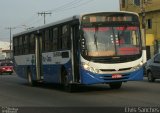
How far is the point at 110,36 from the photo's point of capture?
19391 millimetres

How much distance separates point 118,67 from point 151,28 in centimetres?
4066

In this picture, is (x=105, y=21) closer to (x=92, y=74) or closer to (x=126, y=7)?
(x=92, y=74)

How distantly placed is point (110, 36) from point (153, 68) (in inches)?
308

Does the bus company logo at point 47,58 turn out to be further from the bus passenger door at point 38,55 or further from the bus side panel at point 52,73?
the bus passenger door at point 38,55

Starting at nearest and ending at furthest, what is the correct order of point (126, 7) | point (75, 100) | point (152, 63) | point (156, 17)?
point (75, 100), point (152, 63), point (156, 17), point (126, 7)

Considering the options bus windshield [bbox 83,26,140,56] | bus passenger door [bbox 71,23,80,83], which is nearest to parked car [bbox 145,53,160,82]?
bus windshield [bbox 83,26,140,56]

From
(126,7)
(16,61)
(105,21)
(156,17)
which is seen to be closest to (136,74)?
(105,21)

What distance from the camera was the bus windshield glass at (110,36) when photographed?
757 inches

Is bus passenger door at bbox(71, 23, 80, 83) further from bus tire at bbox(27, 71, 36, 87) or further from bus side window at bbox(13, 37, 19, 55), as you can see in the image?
bus side window at bbox(13, 37, 19, 55)

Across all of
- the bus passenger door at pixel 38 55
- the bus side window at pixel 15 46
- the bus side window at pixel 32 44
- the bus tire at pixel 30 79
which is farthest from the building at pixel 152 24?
the bus passenger door at pixel 38 55

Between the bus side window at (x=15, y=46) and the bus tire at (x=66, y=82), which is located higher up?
the bus side window at (x=15, y=46)

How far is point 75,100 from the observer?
56.7 ft

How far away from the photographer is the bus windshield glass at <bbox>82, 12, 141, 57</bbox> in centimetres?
1922

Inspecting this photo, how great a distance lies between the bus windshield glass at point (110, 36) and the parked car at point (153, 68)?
652 centimetres
